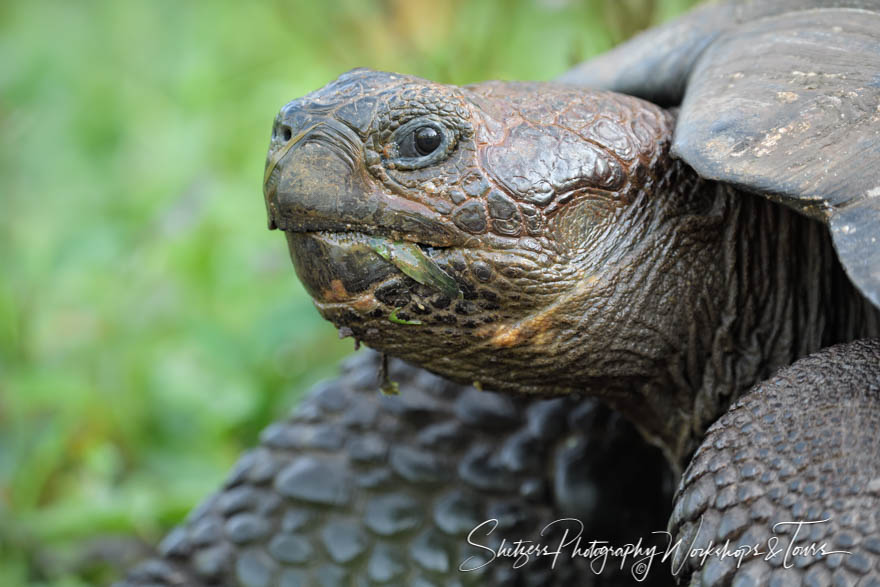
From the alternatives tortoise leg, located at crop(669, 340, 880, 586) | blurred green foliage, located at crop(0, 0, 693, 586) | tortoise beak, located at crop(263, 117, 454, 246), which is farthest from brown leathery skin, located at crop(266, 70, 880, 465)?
blurred green foliage, located at crop(0, 0, 693, 586)

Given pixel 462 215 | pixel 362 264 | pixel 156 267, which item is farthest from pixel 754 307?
pixel 156 267

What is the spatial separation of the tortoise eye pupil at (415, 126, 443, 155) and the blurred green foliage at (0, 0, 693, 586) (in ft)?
5.11

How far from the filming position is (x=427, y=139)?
1.57 meters

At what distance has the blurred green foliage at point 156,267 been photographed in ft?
9.50

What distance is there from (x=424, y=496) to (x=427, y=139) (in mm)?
939

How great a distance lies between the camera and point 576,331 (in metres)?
1.66

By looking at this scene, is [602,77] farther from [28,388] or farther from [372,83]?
[28,388]

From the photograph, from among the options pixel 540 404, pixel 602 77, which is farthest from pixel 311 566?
pixel 602 77

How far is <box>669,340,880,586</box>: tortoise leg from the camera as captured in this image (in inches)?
48.8

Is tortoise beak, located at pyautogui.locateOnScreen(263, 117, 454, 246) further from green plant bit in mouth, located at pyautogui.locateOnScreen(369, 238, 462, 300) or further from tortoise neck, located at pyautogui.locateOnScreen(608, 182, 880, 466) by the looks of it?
tortoise neck, located at pyautogui.locateOnScreen(608, 182, 880, 466)

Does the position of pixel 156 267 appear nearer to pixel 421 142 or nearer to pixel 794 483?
pixel 421 142

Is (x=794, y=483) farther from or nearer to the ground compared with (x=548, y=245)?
nearer to the ground

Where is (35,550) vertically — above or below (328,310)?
below

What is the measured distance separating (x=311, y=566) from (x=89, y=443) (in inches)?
53.4
